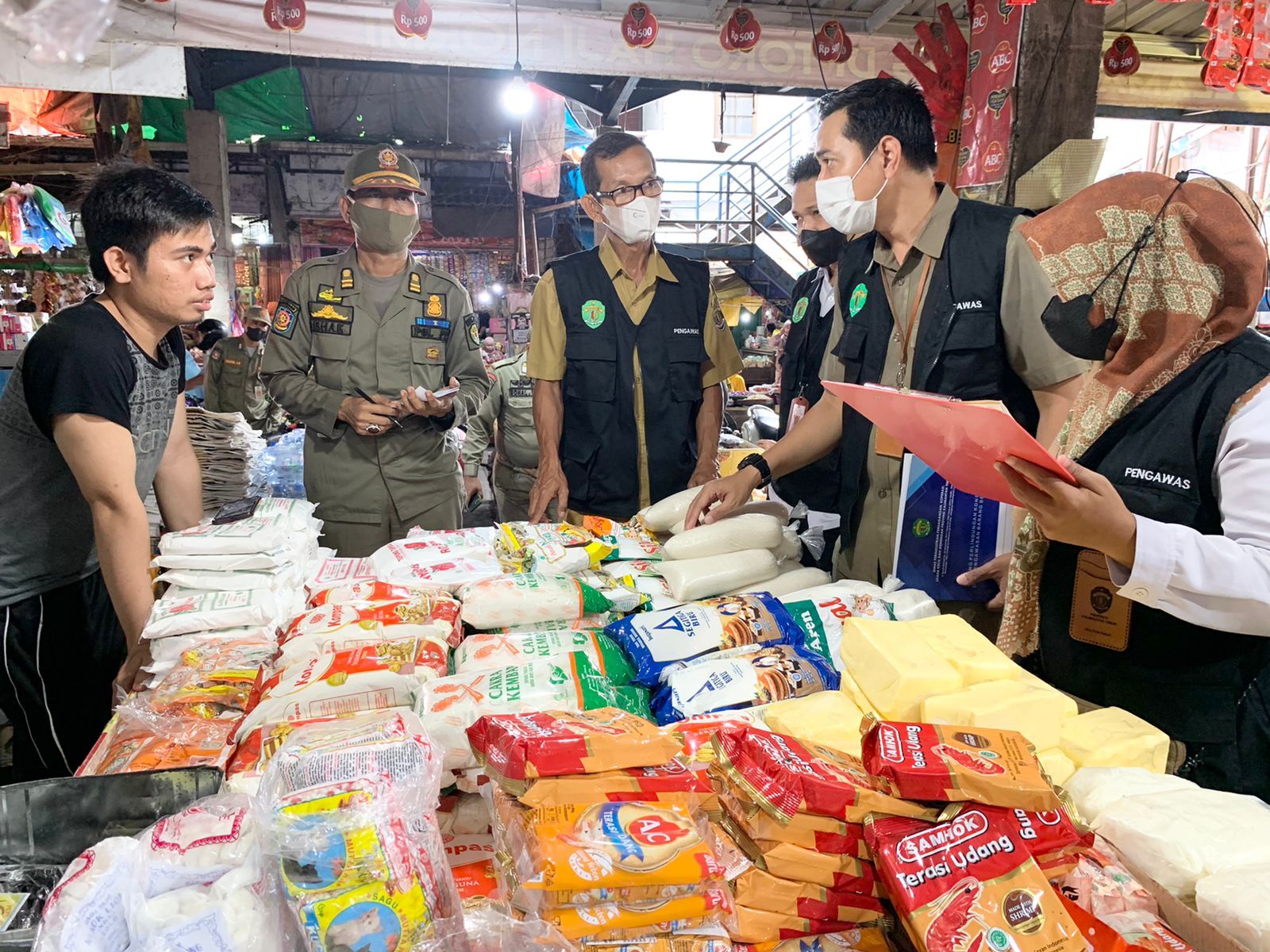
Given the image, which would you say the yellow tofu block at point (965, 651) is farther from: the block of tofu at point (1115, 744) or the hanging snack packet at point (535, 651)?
the hanging snack packet at point (535, 651)

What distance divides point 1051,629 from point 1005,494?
38cm

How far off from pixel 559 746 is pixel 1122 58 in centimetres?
782

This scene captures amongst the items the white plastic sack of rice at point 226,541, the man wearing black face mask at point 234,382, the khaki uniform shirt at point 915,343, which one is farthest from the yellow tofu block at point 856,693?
the man wearing black face mask at point 234,382

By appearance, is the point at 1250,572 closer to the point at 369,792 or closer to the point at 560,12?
the point at 369,792

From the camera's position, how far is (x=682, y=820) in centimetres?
89

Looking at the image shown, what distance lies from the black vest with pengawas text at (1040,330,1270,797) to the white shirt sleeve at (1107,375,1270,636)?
0.09 metres

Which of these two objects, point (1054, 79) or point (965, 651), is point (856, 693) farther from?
point (1054, 79)

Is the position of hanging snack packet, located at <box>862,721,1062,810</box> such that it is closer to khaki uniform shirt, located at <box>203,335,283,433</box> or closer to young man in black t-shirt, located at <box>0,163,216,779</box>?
young man in black t-shirt, located at <box>0,163,216,779</box>

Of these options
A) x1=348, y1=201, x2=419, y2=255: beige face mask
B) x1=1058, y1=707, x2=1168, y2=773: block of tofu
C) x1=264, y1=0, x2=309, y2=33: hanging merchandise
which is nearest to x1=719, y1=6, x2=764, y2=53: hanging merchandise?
x1=264, y1=0, x2=309, y2=33: hanging merchandise

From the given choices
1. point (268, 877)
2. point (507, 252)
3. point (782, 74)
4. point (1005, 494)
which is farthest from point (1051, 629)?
point (507, 252)

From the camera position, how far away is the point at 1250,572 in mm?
1180

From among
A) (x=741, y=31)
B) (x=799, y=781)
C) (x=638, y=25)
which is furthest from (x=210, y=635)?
(x=741, y=31)

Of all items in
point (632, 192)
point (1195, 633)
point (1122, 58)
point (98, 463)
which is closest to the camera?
point (1195, 633)

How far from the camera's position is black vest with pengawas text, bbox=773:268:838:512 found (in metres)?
3.09
